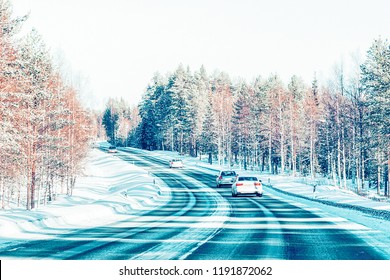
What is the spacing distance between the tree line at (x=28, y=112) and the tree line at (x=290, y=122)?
27.4m

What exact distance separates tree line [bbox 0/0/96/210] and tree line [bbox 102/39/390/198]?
27.4 metres

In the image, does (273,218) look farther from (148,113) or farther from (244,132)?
(148,113)

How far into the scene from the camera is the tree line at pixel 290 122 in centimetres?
4425

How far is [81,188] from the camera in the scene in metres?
50.2

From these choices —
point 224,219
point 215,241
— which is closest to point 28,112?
point 224,219

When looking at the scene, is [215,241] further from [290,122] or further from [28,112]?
[290,122]

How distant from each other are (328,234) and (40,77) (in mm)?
22550

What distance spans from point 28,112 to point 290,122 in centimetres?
4317

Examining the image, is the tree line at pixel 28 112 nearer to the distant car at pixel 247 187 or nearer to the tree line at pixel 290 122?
the distant car at pixel 247 187

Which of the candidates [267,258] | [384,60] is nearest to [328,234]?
[267,258]

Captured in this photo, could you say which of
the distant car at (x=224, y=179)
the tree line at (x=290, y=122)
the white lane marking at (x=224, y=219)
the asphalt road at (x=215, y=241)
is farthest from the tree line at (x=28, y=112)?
the tree line at (x=290, y=122)

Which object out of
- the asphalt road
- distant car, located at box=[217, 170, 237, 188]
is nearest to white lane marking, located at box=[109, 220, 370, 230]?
the asphalt road

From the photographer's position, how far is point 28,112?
2495 cm

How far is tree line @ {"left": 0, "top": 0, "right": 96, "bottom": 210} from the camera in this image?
20.9m
